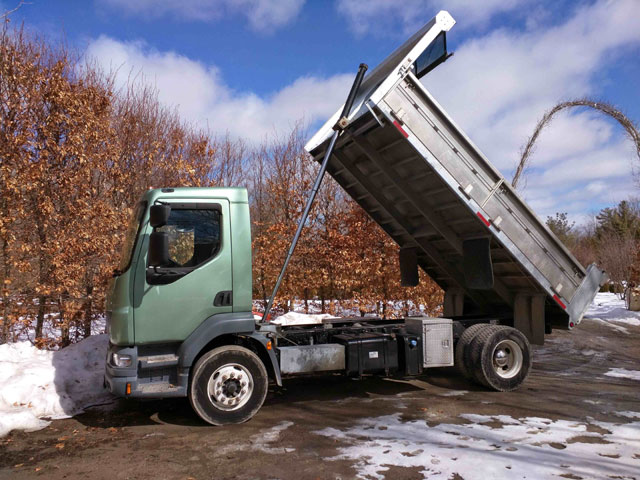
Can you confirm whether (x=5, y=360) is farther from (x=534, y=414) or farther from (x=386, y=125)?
(x=534, y=414)

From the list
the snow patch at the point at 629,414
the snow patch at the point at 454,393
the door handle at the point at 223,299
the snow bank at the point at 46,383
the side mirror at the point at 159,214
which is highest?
the side mirror at the point at 159,214

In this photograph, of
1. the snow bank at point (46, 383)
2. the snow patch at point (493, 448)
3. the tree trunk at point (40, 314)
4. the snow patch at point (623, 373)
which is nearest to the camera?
the snow patch at point (493, 448)

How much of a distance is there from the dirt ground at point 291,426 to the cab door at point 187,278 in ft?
3.76

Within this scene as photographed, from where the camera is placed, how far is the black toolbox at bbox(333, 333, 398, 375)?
617 centimetres

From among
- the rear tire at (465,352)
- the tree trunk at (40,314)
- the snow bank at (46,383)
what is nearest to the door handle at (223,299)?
the snow bank at (46,383)

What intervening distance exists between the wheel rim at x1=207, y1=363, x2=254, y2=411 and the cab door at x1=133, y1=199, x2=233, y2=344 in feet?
2.01

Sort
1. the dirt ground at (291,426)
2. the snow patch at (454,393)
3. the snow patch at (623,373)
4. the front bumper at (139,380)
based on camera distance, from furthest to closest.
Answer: the snow patch at (623,373)
the snow patch at (454,393)
the front bumper at (139,380)
the dirt ground at (291,426)

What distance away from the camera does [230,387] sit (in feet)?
17.4

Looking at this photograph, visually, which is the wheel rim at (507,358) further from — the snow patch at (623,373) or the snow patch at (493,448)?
the snow patch at (623,373)

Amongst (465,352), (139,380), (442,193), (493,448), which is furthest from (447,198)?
(139,380)

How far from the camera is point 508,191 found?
612 cm

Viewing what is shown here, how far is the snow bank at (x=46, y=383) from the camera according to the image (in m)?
5.61

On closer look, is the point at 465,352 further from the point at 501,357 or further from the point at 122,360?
the point at 122,360

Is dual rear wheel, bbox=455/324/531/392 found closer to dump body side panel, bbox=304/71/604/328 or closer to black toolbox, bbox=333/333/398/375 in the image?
dump body side panel, bbox=304/71/604/328
